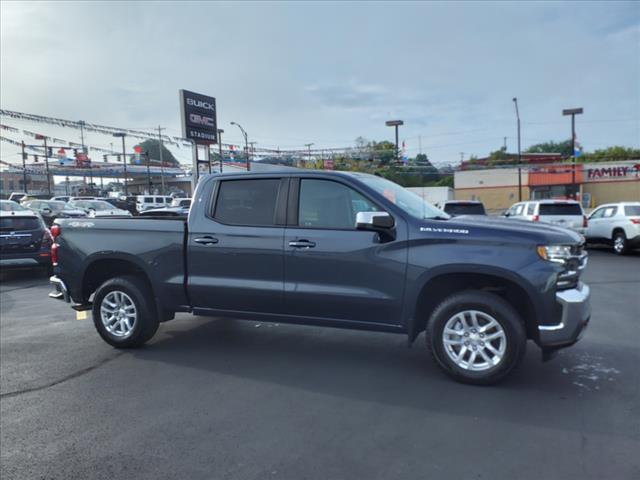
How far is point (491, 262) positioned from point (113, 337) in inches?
165

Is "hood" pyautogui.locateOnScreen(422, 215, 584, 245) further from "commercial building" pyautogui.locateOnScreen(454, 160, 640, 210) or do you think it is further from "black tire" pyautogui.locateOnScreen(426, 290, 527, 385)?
"commercial building" pyautogui.locateOnScreen(454, 160, 640, 210)

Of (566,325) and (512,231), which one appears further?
(512,231)

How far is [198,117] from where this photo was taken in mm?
18641

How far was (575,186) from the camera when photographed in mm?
47406

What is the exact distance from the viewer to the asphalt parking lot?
311 cm

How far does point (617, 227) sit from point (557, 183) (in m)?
37.5

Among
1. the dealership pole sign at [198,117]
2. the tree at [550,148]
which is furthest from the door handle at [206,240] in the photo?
the tree at [550,148]

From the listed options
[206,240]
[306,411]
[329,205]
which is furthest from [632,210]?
[306,411]

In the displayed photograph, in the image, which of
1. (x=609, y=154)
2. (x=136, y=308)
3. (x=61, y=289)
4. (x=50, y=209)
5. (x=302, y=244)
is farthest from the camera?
(x=609, y=154)

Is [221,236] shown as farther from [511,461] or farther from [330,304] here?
[511,461]

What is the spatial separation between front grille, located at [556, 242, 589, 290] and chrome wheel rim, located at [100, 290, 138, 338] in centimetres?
441

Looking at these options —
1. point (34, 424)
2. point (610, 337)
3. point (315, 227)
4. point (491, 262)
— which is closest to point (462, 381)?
point (491, 262)

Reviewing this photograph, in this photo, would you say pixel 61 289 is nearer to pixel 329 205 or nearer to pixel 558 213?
pixel 329 205

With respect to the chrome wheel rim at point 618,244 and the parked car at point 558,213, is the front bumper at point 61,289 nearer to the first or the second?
the parked car at point 558,213
